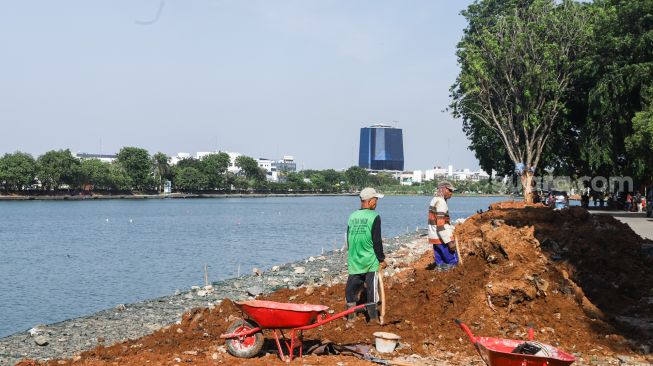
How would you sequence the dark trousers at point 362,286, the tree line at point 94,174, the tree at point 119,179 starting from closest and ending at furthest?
the dark trousers at point 362,286
the tree line at point 94,174
the tree at point 119,179

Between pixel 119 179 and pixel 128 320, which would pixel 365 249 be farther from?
pixel 119 179

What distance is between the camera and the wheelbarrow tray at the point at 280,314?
8.76 m

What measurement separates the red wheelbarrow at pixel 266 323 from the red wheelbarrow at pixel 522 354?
89.3 inches

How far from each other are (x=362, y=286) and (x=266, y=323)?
2012 millimetres

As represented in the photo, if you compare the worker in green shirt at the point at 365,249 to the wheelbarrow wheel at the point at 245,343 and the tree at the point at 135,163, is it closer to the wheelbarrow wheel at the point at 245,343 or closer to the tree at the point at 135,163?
the wheelbarrow wheel at the point at 245,343

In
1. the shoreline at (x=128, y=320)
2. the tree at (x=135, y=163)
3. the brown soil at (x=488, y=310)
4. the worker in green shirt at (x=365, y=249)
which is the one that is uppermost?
the tree at (x=135, y=163)

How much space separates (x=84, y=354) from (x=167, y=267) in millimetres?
21979

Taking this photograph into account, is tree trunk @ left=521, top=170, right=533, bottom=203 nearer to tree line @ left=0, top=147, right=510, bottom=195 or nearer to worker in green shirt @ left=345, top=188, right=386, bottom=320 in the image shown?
worker in green shirt @ left=345, top=188, right=386, bottom=320

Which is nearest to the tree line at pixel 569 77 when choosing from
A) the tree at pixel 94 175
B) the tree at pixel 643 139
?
the tree at pixel 643 139

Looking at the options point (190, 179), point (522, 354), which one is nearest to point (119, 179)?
point (190, 179)

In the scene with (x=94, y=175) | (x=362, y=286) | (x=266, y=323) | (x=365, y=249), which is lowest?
(x=266, y=323)

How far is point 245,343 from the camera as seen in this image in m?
9.33

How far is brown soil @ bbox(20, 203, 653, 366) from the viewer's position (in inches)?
391

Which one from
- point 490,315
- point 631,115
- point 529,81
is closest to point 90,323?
point 490,315
